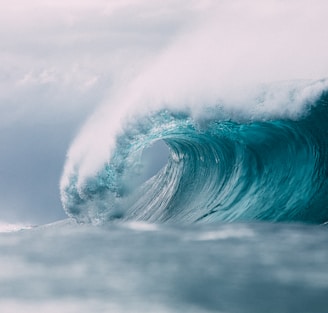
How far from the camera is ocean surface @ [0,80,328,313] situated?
4074 mm

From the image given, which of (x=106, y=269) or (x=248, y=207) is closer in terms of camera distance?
(x=106, y=269)

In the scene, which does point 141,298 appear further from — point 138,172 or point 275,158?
point 138,172

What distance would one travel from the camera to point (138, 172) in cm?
1266

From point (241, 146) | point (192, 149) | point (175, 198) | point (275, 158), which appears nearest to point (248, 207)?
point (275, 158)

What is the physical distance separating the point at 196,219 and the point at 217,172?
7.18 ft

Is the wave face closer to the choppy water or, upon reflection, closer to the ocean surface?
the ocean surface

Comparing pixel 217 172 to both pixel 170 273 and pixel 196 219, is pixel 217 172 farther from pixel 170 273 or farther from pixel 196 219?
pixel 170 273

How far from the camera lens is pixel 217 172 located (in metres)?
12.1

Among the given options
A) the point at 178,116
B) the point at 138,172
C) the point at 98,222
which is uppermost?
the point at 178,116

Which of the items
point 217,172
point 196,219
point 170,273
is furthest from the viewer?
point 217,172

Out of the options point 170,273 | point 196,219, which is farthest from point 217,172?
point 170,273

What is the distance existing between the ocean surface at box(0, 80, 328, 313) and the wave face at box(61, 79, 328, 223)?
2 centimetres

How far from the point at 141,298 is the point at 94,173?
29.0 feet

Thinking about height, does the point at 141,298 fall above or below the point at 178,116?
below
